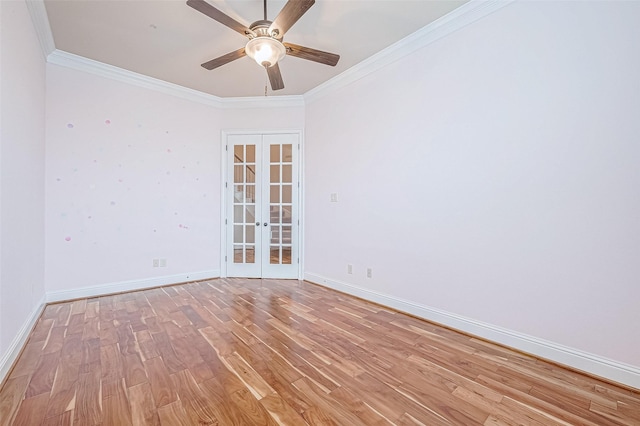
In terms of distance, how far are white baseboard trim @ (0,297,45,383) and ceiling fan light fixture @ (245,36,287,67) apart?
2.73 m

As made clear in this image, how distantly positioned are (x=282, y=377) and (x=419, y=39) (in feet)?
10.9

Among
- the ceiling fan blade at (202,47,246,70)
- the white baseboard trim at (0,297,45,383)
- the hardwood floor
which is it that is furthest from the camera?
the ceiling fan blade at (202,47,246,70)

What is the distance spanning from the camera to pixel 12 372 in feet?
6.27

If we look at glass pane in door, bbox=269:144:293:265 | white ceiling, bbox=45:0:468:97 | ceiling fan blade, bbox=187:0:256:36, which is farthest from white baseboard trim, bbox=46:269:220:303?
ceiling fan blade, bbox=187:0:256:36

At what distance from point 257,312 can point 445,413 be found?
6.57ft

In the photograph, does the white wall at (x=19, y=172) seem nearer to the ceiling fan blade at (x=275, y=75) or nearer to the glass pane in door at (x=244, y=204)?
the ceiling fan blade at (x=275, y=75)

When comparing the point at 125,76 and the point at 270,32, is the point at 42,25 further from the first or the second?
the point at 270,32

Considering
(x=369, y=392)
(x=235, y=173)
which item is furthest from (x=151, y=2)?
(x=369, y=392)

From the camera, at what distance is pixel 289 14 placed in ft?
6.42

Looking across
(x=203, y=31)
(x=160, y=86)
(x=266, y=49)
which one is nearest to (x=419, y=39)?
(x=266, y=49)

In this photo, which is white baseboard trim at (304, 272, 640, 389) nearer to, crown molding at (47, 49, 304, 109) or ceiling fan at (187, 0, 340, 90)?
ceiling fan at (187, 0, 340, 90)

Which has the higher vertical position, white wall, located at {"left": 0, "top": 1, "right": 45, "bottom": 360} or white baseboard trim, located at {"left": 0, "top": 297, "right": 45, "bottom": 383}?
white wall, located at {"left": 0, "top": 1, "right": 45, "bottom": 360}

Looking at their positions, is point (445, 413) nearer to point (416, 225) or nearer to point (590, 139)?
point (416, 225)

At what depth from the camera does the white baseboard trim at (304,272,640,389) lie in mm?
1852
